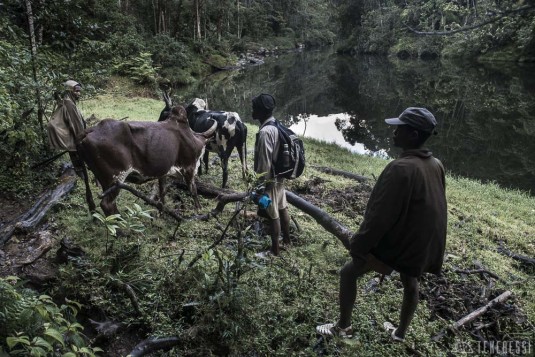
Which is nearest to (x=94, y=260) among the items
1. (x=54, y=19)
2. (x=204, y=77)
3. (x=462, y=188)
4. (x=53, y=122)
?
(x=53, y=122)

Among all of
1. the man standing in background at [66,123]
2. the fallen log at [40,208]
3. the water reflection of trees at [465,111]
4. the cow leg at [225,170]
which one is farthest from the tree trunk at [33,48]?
the water reflection of trees at [465,111]

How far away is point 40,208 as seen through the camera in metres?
4.94

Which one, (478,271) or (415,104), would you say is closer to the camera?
(478,271)

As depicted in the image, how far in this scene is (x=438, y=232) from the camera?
2990 mm

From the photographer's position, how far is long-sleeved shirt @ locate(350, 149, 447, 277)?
112 inches

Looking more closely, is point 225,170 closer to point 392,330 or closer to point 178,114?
point 178,114

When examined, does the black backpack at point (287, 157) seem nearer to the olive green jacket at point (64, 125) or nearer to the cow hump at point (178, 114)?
the cow hump at point (178, 114)

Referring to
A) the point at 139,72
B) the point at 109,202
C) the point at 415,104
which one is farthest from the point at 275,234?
the point at 415,104

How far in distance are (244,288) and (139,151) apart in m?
2.20

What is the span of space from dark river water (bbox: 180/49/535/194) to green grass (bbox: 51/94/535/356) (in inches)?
218

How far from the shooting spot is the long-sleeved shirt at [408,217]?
285 centimetres

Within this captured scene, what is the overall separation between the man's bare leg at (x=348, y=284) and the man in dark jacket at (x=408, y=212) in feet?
0.07

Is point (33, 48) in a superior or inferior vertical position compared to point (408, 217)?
superior

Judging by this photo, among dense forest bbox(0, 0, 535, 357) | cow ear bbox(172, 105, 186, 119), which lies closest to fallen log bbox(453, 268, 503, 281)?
dense forest bbox(0, 0, 535, 357)
